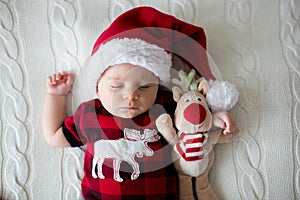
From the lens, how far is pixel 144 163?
92 cm

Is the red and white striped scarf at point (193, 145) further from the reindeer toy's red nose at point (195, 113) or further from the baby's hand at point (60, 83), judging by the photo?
the baby's hand at point (60, 83)

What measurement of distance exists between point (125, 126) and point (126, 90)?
0.36 ft

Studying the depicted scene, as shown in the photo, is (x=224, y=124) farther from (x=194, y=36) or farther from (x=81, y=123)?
(x=81, y=123)

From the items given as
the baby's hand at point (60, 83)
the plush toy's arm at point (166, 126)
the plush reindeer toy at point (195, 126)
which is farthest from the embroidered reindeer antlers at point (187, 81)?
the baby's hand at point (60, 83)

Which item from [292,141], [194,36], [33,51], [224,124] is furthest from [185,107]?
[33,51]

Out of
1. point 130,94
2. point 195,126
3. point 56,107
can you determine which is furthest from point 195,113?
point 56,107

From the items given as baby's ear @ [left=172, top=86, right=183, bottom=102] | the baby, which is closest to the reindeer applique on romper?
the baby

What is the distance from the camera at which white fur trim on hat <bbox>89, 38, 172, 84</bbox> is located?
887mm

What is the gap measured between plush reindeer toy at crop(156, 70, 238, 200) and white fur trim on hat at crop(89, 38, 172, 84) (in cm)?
7

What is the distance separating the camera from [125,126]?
3.06 ft

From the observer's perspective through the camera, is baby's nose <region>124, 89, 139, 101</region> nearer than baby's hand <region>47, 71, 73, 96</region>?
Yes

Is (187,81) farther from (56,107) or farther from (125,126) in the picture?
(56,107)

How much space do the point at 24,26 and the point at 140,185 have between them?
0.62m

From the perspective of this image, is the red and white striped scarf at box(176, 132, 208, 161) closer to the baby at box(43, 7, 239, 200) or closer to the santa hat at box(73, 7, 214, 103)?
the baby at box(43, 7, 239, 200)
